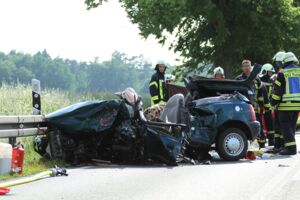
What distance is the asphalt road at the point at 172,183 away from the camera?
754 centimetres

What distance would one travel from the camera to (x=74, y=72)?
573 ft

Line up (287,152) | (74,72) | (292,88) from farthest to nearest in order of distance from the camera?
1. (74,72)
2. (292,88)
3. (287,152)

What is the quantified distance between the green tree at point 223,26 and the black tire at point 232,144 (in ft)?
60.8

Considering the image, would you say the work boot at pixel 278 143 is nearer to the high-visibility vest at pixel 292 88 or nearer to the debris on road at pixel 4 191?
the high-visibility vest at pixel 292 88

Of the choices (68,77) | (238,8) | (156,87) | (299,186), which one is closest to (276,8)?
(238,8)

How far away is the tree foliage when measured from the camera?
13650 centimetres

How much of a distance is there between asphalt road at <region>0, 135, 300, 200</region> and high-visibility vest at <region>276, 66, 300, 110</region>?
2.28 m

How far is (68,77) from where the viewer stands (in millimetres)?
142500

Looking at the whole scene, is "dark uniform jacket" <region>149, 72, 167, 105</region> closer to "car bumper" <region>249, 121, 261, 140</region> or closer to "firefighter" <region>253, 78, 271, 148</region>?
"firefighter" <region>253, 78, 271, 148</region>

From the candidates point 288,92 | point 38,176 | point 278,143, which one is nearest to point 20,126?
point 38,176

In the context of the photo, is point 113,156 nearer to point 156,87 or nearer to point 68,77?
point 156,87

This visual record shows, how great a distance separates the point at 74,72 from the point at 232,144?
164574 millimetres

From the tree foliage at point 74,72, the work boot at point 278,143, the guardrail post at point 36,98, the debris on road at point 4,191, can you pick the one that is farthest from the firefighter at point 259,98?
the tree foliage at point 74,72

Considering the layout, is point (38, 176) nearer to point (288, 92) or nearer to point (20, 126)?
point (20, 126)
